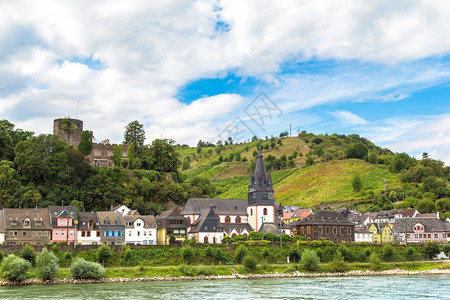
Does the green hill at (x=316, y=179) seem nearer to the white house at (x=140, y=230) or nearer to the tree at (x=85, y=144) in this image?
the tree at (x=85, y=144)

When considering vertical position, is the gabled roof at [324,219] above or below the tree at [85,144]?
below

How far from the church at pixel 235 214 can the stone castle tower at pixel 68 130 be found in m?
27.2

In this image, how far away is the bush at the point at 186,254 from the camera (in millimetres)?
71250

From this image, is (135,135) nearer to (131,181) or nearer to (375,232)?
(131,181)

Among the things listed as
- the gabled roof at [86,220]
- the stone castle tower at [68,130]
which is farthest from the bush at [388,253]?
the stone castle tower at [68,130]

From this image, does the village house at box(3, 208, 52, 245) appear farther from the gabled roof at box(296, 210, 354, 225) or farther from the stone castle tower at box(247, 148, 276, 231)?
the gabled roof at box(296, 210, 354, 225)

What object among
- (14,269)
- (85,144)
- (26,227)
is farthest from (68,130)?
(14,269)

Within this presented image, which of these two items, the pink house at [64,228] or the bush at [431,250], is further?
the bush at [431,250]

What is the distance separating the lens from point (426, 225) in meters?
104

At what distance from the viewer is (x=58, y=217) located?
80125 millimetres

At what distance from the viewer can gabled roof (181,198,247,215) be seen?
9496cm

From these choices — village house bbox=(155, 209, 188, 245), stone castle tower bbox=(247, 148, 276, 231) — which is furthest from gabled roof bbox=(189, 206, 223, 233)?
stone castle tower bbox=(247, 148, 276, 231)

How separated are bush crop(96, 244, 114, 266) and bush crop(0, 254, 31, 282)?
10.8 meters

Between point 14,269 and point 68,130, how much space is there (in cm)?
5162
